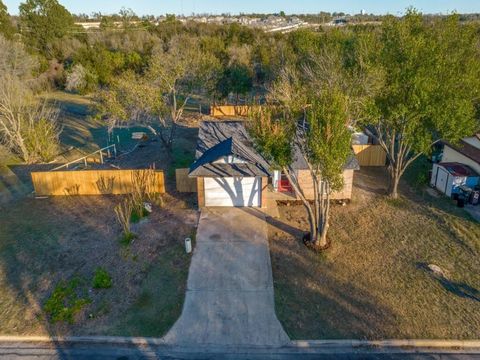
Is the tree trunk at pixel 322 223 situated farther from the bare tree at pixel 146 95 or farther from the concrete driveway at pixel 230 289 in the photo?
the bare tree at pixel 146 95

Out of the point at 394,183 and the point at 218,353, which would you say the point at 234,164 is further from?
the point at 218,353

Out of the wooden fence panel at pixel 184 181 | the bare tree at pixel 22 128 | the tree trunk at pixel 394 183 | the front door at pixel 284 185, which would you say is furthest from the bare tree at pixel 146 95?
the tree trunk at pixel 394 183

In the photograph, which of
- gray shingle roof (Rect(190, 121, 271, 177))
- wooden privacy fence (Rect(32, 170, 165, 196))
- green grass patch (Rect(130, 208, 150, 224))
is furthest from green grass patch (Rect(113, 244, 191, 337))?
wooden privacy fence (Rect(32, 170, 165, 196))

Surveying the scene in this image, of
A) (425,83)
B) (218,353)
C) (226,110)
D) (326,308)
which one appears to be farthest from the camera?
(226,110)

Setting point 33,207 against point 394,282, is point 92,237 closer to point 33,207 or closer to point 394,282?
point 33,207

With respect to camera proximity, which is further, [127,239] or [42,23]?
[42,23]

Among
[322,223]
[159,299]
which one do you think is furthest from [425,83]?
[159,299]

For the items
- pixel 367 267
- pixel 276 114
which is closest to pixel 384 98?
pixel 276 114
